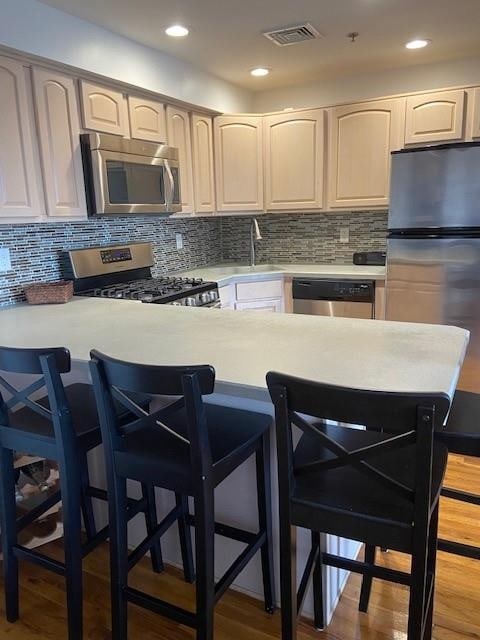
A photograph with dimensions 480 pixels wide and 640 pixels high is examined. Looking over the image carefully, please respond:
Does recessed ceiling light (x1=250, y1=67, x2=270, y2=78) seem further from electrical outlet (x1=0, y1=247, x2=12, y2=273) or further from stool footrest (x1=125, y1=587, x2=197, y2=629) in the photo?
stool footrest (x1=125, y1=587, x2=197, y2=629)

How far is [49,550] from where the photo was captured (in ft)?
6.44

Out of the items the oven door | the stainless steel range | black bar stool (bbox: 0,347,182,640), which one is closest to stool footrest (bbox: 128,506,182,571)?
black bar stool (bbox: 0,347,182,640)

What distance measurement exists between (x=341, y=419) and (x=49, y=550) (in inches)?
64.0

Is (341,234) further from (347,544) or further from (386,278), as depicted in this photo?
(347,544)

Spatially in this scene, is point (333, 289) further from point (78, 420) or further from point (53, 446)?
point (53, 446)

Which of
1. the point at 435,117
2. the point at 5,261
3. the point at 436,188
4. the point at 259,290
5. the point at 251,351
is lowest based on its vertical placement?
the point at 259,290

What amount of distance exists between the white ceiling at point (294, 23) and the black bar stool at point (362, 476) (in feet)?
7.39

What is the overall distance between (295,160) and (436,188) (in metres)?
1.21

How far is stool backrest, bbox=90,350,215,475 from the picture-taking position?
1.09m

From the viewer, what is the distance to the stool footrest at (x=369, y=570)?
1.32 m

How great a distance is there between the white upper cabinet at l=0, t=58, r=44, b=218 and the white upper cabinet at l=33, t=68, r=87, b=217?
0.18 ft

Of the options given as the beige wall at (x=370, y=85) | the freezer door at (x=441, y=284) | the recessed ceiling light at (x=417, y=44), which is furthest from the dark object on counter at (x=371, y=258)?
the recessed ceiling light at (x=417, y=44)

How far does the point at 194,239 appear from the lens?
414cm

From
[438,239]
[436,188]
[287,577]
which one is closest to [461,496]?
[287,577]
